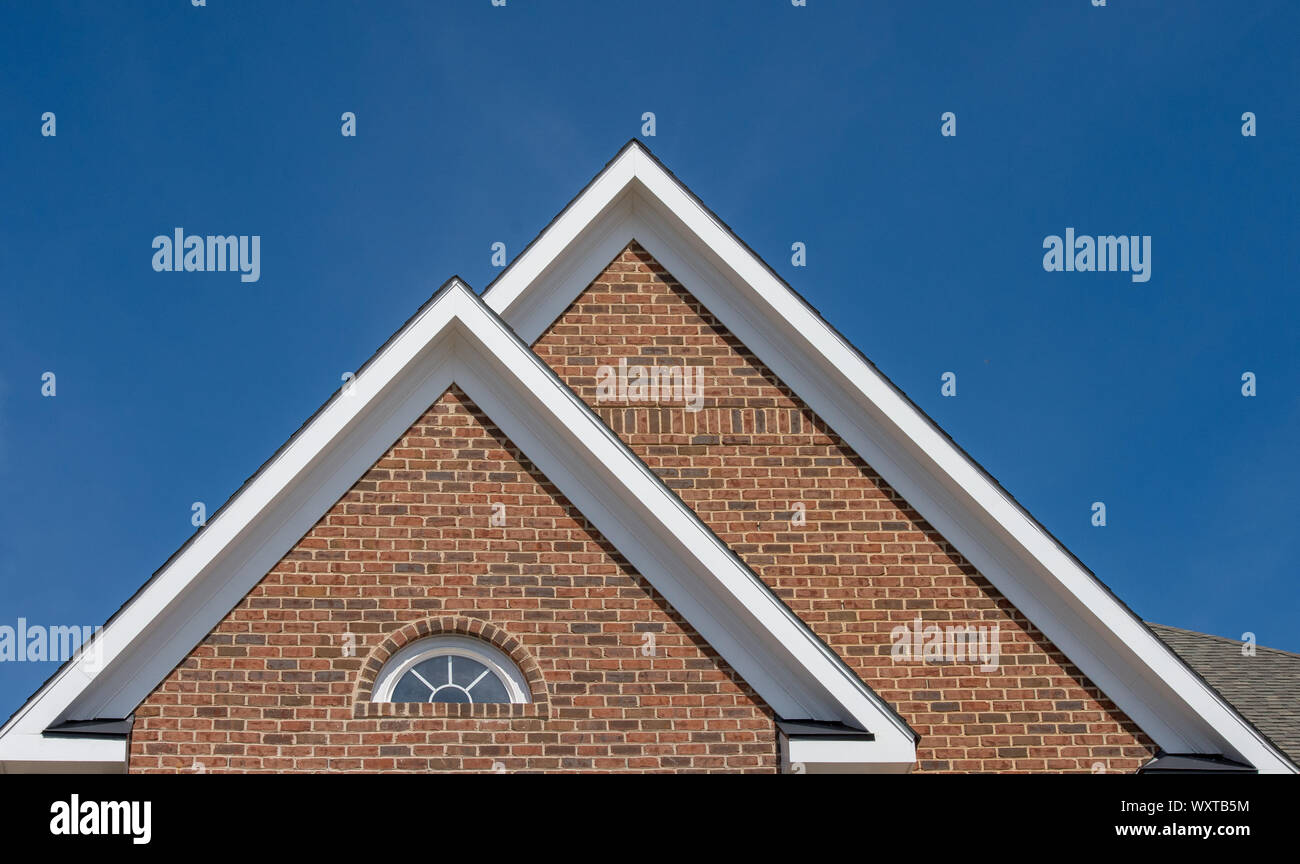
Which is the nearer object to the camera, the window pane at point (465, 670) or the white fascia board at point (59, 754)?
the white fascia board at point (59, 754)

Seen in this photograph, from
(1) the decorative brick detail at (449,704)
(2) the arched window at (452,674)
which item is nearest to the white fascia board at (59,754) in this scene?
(1) the decorative brick detail at (449,704)

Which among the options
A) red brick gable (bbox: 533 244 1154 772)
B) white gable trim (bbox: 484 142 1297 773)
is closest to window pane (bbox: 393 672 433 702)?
red brick gable (bbox: 533 244 1154 772)

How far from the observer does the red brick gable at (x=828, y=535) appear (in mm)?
10008

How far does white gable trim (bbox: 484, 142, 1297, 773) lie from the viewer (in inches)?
381

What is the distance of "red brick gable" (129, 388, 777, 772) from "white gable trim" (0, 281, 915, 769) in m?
0.13

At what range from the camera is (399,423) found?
9023mm

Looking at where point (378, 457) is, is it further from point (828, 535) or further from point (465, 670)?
point (828, 535)

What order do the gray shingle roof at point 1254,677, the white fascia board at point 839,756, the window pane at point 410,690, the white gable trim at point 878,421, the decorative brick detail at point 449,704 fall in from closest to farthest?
the white fascia board at point 839,756 < the decorative brick detail at point 449,704 < the window pane at point 410,690 < the white gable trim at point 878,421 < the gray shingle roof at point 1254,677

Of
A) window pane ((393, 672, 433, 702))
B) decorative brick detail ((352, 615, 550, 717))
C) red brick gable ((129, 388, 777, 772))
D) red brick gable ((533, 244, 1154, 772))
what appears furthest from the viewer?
red brick gable ((533, 244, 1154, 772))

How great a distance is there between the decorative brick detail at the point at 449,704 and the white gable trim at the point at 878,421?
12.0ft

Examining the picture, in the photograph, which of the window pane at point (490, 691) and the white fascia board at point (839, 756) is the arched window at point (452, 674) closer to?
the window pane at point (490, 691)

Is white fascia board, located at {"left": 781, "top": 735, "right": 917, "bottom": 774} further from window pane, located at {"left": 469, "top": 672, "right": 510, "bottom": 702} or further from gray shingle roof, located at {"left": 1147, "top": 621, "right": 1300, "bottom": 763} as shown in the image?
gray shingle roof, located at {"left": 1147, "top": 621, "right": 1300, "bottom": 763}

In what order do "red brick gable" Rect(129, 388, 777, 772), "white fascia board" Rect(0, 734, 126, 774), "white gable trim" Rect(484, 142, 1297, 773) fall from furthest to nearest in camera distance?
"white gable trim" Rect(484, 142, 1297, 773)
"red brick gable" Rect(129, 388, 777, 772)
"white fascia board" Rect(0, 734, 126, 774)
